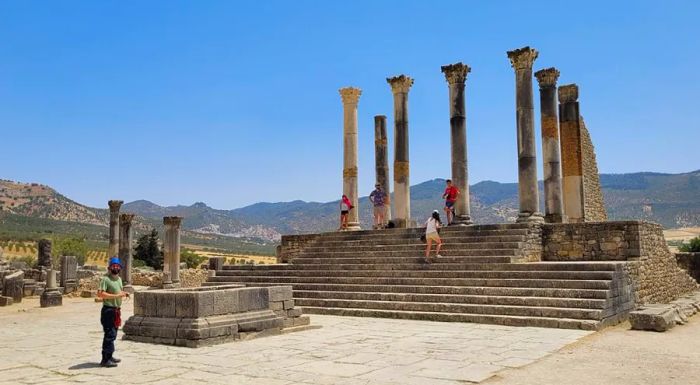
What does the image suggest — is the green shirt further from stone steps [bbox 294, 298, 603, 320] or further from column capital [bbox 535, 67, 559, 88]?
column capital [bbox 535, 67, 559, 88]

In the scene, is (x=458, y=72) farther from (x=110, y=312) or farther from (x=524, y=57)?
(x=110, y=312)

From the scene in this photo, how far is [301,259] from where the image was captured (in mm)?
20281

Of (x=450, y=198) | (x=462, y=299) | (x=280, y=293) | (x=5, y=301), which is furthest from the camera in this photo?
(x=5, y=301)

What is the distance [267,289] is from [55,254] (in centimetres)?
4002

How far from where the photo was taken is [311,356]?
9.28 metres

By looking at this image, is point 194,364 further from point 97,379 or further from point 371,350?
point 371,350

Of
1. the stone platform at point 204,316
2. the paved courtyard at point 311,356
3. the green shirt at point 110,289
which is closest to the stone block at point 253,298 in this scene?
the stone platform at point 204,316

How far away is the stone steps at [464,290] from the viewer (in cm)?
1308

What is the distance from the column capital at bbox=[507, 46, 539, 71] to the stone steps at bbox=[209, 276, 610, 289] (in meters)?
8.29

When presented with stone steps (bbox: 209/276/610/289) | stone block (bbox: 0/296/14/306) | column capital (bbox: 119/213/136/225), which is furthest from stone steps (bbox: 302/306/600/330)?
column capital (bbox: 119/213/136/225)

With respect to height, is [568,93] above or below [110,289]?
above

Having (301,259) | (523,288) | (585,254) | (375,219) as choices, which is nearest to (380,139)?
(375,219)

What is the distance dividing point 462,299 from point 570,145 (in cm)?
1027

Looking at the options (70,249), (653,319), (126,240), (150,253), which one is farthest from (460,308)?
(70,249)
